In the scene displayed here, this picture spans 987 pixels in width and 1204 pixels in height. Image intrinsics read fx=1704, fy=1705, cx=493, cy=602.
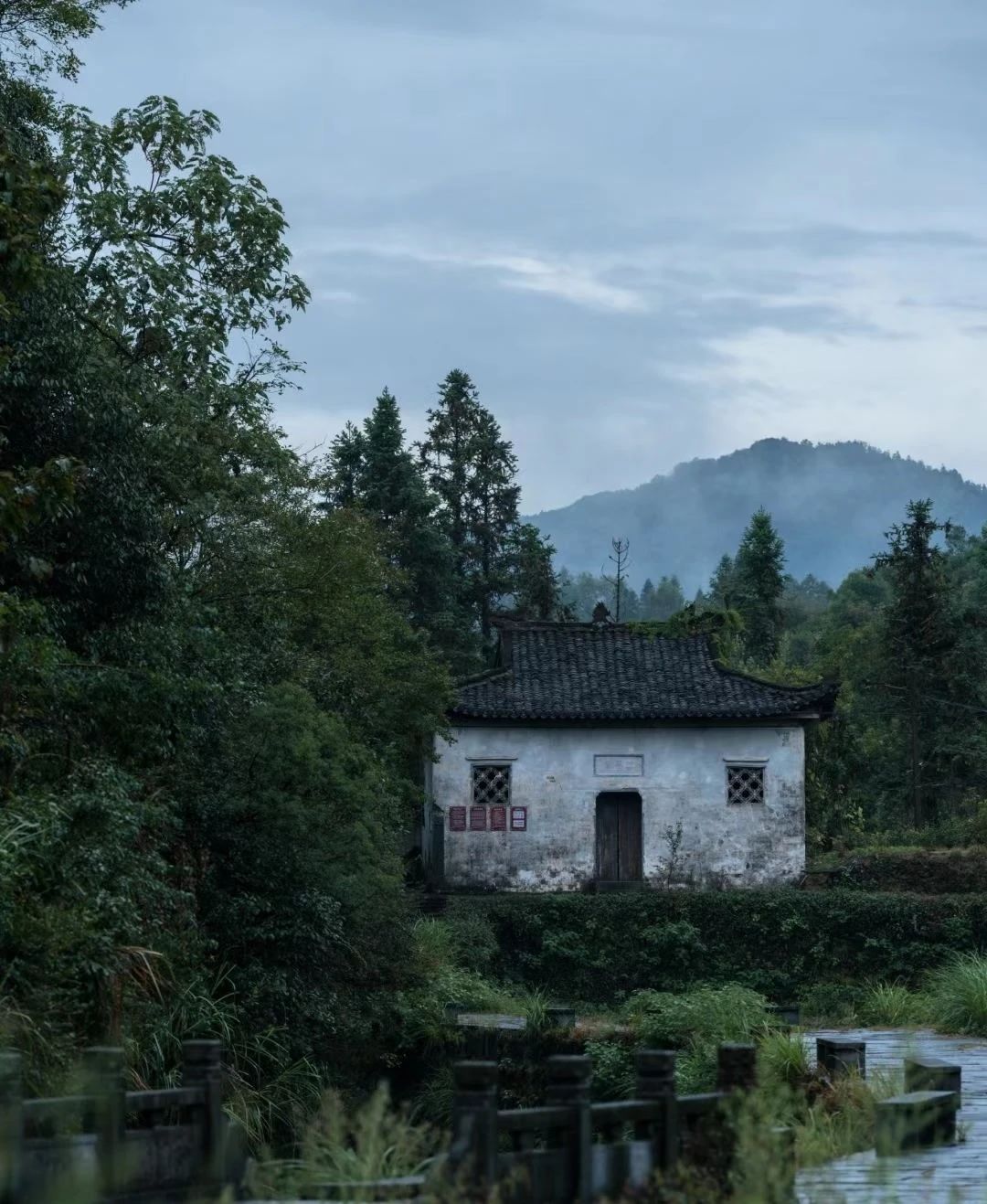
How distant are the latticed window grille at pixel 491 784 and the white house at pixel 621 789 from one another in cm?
2

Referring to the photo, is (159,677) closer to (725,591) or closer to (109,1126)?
(109,1126)

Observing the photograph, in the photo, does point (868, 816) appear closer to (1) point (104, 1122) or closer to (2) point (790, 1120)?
(2) point (790, 1120)

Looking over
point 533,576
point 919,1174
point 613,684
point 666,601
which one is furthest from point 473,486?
point 666,601

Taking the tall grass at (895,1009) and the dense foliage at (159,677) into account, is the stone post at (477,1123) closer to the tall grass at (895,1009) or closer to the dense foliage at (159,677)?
the dense foliage at (159,677)

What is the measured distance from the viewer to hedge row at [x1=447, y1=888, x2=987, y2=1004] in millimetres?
27125

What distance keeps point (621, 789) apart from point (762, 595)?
878 inches

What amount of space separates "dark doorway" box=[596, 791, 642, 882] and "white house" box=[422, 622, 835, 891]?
0.07 feet

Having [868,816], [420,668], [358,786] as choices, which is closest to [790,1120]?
[358,786]

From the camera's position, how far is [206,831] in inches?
692

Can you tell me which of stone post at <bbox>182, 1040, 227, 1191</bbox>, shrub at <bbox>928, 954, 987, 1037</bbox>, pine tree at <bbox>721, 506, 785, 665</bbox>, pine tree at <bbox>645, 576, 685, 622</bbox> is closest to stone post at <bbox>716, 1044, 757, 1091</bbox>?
stone post at <bbox>182, 1040, 227, 1191</bbox>

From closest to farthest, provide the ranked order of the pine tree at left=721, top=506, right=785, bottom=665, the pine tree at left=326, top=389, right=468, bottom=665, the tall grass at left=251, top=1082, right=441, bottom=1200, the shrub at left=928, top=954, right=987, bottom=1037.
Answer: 1. the tall grass at left=251, top=1082, right=441, bottom=1200
2. the shrub at left=928, top=954, right=987, bottom=1037
3. the pine tree at left=326, top=389, right=468, bottom=665
4. the pine tree at left=721, top=506, right=785, bottom=665

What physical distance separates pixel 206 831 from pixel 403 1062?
4353mm

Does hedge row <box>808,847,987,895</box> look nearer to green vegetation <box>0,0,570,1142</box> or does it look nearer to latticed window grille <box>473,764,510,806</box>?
latticed window grille <box>473,764,510,806</box>

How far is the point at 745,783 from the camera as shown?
31234mm
